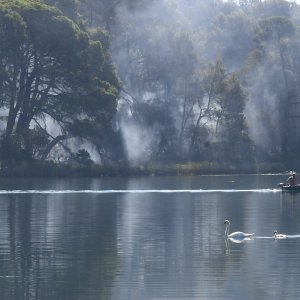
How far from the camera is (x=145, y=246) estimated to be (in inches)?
1242

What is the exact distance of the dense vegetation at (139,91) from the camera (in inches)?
2800

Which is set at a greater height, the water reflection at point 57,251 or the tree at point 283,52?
the tree at point 283,52

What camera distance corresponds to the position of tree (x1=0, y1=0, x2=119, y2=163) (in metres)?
70.3

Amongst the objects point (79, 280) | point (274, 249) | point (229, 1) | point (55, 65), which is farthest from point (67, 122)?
point (229, 1)

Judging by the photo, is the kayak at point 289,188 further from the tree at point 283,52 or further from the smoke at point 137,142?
the tree at point 283,52

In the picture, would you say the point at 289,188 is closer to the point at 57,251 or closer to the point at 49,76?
the point at 49,76

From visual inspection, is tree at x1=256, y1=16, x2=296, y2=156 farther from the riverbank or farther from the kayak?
the kayak

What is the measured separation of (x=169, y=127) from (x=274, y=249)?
2022 inches

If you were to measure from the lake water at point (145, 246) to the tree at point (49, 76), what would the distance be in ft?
53.0

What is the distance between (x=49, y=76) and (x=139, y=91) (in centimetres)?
1372

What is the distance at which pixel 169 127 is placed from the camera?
82062mm

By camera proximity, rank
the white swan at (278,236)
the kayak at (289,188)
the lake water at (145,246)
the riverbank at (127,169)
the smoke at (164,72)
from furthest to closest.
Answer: the smoke at (164,72) < the riverbank at (127,169) < the kayak at (289,188) < the white swan at (278,236) < the lake water at (145,246)

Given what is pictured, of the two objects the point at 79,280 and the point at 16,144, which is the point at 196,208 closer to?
the point at 79,280

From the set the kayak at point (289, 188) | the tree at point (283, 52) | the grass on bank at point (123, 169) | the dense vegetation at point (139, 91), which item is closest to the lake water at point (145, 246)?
the kayak at point (289, 188)
